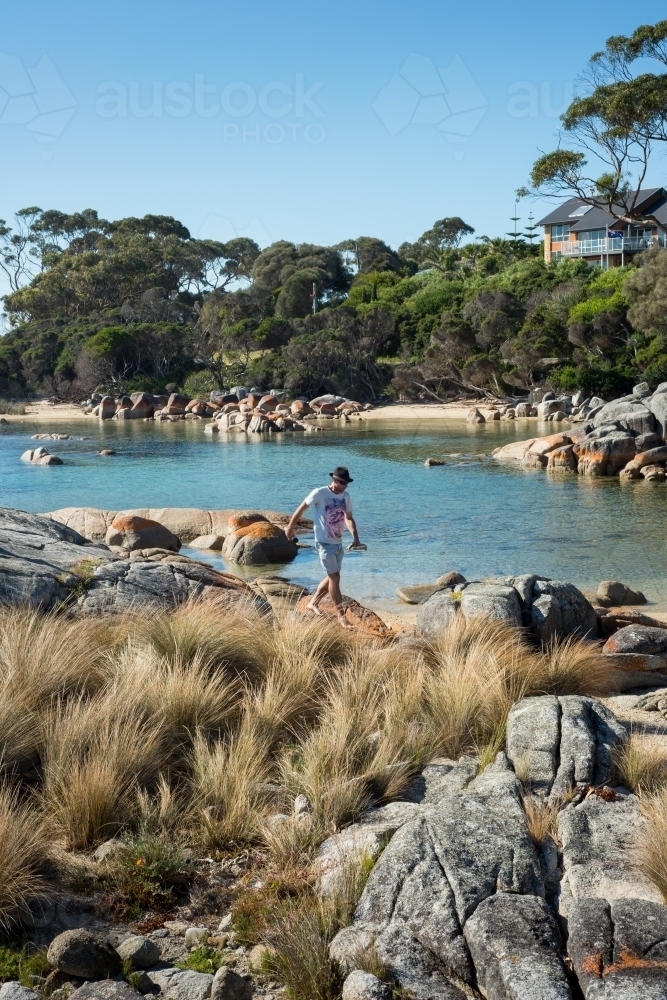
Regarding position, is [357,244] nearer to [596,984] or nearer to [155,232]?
[155,232]

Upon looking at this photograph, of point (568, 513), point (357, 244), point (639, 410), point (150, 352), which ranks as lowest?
point (568, 513)

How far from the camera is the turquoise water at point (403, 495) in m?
15.3

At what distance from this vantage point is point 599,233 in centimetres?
6606

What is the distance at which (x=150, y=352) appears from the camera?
66.1 metres

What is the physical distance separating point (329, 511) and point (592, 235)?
206 ft

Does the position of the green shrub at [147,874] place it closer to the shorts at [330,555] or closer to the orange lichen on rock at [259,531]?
the shorts at [330,555]

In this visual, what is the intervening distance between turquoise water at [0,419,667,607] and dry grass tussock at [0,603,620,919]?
234 inches

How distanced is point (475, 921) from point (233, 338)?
6185 centimetres

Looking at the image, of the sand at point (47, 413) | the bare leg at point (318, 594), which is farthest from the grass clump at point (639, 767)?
the sand at point (47, 413)

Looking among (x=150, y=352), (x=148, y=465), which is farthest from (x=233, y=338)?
(x=148, y=465)

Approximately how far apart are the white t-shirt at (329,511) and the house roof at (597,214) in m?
58.5

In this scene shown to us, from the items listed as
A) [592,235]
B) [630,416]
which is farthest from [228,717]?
[592,235]

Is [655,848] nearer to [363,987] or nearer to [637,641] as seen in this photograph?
[363,987]

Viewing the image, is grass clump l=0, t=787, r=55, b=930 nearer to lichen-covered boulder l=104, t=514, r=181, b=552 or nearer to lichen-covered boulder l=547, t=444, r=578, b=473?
lichen-covered boulder l=104, t=514, r=181, b=552
